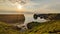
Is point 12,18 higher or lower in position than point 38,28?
higher

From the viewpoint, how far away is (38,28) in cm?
254

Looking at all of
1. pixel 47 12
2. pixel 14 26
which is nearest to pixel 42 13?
pixel 47 12

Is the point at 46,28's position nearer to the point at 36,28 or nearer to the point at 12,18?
the point at 36,28

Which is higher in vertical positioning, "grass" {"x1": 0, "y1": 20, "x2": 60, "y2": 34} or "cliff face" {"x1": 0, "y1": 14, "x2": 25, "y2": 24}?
"cliff face" {"x1": 0, "y1": 14, "x2": 25, "y2": 24}

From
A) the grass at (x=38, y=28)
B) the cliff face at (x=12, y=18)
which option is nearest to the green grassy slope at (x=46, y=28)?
the grass at (x=38, y=28)

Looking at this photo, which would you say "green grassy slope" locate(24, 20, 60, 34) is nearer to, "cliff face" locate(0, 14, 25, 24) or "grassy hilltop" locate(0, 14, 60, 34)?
"grassy hilltop" locate(0, 14, 60, 34)

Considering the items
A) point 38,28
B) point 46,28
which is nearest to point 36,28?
point 38,28

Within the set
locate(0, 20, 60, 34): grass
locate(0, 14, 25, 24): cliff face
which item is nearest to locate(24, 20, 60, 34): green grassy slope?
locate(0, 20, 60, 34): grass

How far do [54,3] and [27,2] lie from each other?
0.45 m

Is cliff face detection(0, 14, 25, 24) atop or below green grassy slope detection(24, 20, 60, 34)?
atop

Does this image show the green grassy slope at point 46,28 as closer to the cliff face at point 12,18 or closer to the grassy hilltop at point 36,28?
the grassy hilltop at point 36,28

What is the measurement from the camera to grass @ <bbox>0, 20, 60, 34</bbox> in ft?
8.29

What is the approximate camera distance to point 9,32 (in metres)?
2.52

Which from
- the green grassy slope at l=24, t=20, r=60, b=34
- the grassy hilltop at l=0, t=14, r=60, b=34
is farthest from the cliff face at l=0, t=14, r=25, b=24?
the green grassy slope at l=24, t=20, r=60, b=34
